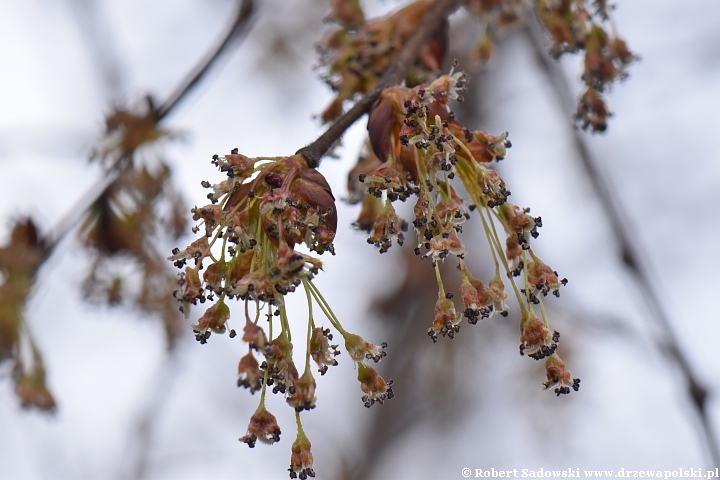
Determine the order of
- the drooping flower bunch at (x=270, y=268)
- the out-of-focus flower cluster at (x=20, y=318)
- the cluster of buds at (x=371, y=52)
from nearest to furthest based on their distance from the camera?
the drooping flower bunch at (x=270, y=268), the cluster of buds at (x=371, y=52), the out-of-focus flower cluster at (x=20, y=318)

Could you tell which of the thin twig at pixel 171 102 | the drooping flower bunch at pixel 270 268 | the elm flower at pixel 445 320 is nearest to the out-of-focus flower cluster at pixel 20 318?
the thin twig at pixel 171 102

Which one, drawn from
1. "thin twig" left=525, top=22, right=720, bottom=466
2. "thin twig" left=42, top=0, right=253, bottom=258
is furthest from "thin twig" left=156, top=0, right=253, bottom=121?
"thin twig" left=525, top=22, right=720, bottom=466

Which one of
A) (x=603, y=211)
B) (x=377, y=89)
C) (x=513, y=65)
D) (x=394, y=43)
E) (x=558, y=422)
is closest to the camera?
(x=377, y=89)

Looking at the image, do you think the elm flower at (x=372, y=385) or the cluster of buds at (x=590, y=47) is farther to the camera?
the cluster of buds at (x=590, y=47)

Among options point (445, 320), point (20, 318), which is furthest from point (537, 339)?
point (20, 318)

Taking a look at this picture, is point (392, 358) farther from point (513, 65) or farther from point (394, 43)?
point (394, 43)

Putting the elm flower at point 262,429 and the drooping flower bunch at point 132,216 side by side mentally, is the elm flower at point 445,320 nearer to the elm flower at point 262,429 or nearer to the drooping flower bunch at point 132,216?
the elm flower at point 262,429

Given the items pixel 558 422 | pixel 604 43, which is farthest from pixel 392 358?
pixel 604 43
